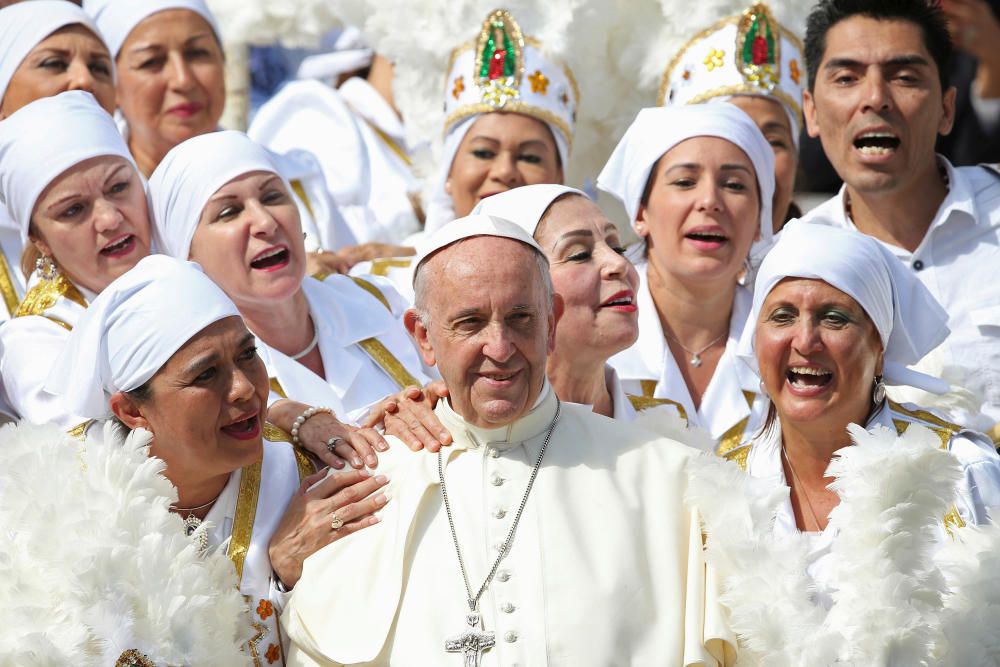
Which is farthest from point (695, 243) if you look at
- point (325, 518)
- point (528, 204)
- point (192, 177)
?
point (325, 518)

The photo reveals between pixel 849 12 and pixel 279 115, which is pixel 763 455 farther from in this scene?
pixel 279 115

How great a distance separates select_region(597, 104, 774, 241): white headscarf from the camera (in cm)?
560

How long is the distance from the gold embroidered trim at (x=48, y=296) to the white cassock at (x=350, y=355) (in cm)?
67

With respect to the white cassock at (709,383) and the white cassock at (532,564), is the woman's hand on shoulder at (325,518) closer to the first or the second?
the white cassock at (532,564)

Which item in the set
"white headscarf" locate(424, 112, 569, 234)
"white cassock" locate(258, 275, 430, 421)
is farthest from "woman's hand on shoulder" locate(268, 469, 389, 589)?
"white headscarf" locate(424, 112, 569, 234)

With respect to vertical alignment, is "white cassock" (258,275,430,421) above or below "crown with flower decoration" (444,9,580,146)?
below

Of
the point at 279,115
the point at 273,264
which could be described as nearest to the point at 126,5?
the point at 279,115

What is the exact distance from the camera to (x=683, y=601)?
3988 millimetres

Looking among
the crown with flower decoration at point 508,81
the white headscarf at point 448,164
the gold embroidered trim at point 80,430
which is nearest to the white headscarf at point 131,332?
the gold embroidered trim at point 80,430

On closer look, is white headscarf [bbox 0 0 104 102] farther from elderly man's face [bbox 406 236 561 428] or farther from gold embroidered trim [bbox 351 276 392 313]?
elderly man's face [bbox 406 236 561 428]

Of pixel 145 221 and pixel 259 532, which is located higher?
pixel 145 221

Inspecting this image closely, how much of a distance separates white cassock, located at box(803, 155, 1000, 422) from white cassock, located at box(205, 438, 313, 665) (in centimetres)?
240

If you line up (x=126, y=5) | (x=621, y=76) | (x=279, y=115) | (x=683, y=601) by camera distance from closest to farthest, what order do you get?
(x=683, y=601) < (x=126, y=5) < (x=621, y=76) < (x=279, y=115)

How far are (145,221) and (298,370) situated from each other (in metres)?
0.77
